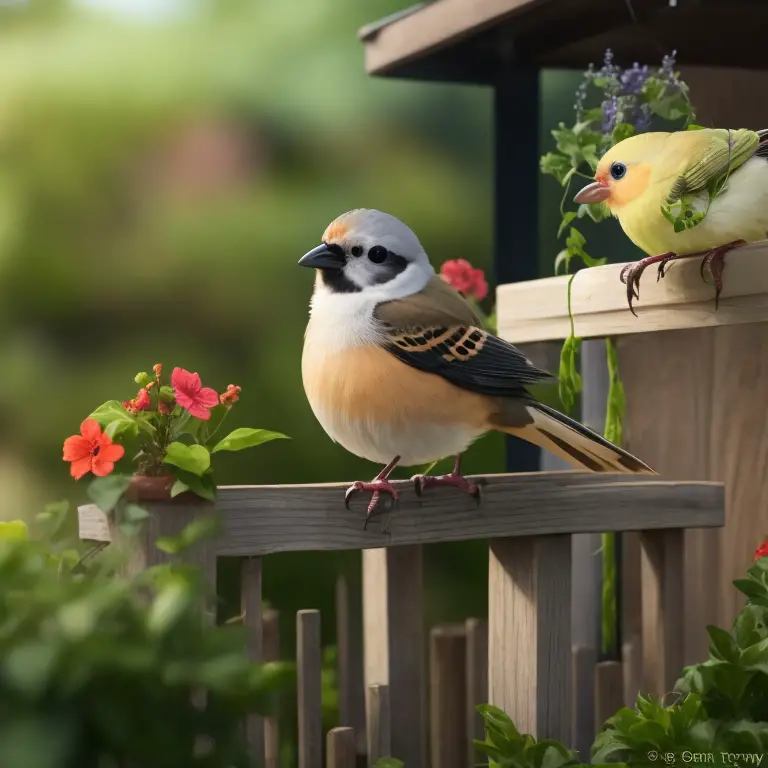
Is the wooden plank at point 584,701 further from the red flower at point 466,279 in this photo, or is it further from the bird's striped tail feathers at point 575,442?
the red flower at point 466,279

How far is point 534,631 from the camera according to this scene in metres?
1.66

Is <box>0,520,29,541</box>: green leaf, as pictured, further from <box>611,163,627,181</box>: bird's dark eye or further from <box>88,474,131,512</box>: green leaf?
<box>611,163,627,181</box>: bird's dark eye

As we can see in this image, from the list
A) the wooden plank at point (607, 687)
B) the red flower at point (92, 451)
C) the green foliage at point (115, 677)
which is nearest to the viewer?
the green foliage at point (115, 677)

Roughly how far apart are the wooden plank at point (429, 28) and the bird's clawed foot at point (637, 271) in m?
0.44

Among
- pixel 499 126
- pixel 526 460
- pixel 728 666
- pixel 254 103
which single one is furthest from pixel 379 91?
pixel 728 666

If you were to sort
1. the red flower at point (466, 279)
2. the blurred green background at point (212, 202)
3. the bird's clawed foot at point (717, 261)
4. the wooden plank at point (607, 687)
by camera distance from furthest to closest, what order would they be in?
the blurred green background at point (212, 202)
the red flower at point (466, 279)
the wooden plank at point (607, 687)
the bird's clawed foot at point (717, 261)

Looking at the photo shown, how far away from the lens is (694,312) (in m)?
1.72

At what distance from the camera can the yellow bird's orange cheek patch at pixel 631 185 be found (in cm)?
164

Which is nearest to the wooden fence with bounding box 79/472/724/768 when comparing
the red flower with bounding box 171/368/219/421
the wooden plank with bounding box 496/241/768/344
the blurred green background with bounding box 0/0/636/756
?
the red flower with bounding box 171/368/219/421

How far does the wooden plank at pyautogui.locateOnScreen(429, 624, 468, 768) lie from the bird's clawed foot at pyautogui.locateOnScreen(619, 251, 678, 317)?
66 cm

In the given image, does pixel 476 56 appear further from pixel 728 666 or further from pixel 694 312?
pixel 728 666

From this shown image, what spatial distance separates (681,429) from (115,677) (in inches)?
60.1

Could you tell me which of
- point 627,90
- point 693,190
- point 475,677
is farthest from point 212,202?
point 693,190

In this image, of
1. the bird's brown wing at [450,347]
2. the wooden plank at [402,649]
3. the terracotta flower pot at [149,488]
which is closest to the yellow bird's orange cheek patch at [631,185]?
the bird's brown wing at [450,347]
